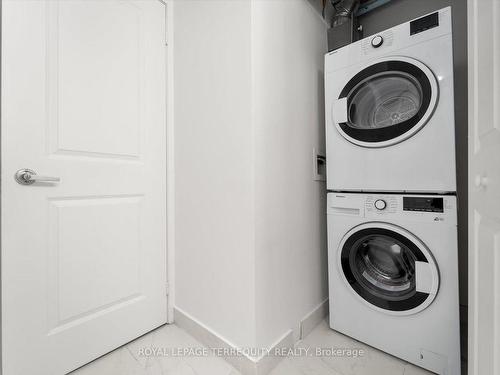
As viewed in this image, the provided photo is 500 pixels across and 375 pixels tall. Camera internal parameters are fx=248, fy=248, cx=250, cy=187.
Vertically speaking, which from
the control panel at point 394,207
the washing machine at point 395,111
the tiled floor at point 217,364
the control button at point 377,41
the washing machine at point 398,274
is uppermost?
the control button at point 377,41

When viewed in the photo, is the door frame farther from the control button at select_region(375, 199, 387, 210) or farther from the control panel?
the control button at select_region(375, 199, 387, 210)

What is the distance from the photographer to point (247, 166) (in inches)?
45.4

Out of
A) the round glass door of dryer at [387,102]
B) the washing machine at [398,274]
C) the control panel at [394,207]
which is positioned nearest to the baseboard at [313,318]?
the washing machine at [398,274]

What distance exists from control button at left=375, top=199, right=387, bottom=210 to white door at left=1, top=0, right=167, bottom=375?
4.02ft

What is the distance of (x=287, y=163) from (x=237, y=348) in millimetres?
955

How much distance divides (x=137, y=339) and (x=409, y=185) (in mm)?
1682

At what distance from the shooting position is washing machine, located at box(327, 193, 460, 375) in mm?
1111

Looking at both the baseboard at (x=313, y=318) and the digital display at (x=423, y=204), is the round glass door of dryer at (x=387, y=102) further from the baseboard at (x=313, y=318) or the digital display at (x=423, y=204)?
the baseboard at (x=313, y=318)

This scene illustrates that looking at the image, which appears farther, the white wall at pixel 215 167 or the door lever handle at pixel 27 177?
the white wall at pixel 215 167

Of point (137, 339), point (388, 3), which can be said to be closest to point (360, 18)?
point (388, 3)

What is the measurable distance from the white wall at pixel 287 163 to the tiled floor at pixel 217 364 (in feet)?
0.60
